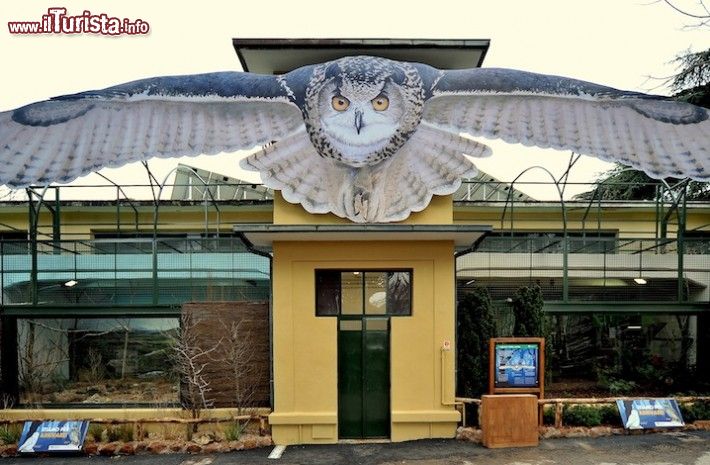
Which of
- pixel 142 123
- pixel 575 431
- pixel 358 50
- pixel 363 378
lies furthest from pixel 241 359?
pixel 575 431

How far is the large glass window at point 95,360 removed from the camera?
1273 centimetres

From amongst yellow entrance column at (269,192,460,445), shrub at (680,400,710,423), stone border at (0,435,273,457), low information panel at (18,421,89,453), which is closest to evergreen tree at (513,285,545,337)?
yellow entrance column at (269,192,460,445)

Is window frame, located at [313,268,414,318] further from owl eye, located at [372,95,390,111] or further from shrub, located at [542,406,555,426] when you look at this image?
shrub, located at [542,406,555,426]

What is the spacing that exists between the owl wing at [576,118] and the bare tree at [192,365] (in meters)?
6.37

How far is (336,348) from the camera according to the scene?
35.4ft

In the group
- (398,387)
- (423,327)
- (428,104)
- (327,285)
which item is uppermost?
(428,104)

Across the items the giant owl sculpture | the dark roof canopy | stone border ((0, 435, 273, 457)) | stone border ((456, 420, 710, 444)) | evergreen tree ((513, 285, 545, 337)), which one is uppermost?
the dark roof canopy

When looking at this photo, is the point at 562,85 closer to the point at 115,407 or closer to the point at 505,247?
the point at 505,247

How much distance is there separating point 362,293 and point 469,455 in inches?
138

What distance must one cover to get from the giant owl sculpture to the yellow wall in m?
0.91

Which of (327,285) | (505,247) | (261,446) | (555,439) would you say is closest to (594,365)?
(505,247)

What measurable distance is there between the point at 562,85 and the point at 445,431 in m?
6.80

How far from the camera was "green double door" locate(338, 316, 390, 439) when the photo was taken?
35.7 ft

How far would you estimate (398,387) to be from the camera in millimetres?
10789
